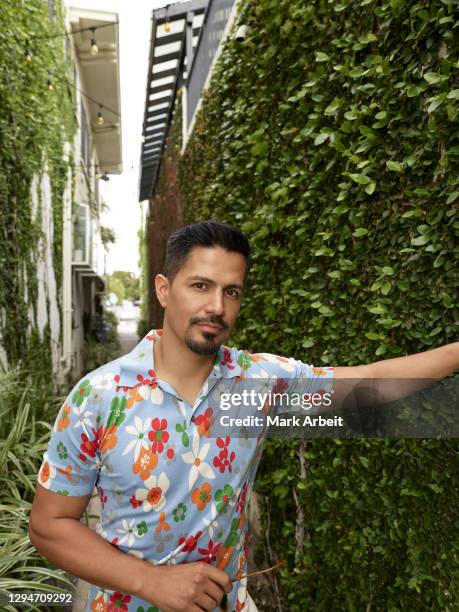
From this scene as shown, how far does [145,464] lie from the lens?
1401 mm

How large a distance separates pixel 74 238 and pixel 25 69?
200 inches

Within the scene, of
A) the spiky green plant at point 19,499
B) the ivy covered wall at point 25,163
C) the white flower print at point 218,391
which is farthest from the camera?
the ivy covered wall at point 25,163

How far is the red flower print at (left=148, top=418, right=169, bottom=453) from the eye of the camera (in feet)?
4.64

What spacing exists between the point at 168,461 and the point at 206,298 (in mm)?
491

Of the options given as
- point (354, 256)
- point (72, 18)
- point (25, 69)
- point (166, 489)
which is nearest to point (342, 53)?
point (354, 256)

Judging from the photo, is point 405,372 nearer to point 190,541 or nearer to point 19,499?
point 190,541

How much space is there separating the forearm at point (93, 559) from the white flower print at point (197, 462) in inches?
9.9

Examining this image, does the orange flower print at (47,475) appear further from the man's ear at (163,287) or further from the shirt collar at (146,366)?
the man's ear at (163,287)

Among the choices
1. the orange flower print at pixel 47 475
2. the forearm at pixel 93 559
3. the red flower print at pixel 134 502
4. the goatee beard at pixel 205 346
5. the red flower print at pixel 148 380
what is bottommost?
the forearm at pixel 93 559

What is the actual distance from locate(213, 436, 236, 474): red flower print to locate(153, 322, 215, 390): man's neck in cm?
19

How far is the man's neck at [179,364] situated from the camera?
1.54 metres

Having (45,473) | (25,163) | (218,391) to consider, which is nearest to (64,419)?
(45,473)

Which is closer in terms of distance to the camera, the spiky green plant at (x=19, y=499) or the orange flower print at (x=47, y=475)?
the orange flower print at (x=47, y=475)

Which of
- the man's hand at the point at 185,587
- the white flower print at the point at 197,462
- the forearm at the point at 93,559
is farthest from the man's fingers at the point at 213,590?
the white flower print at the point at 197,462
